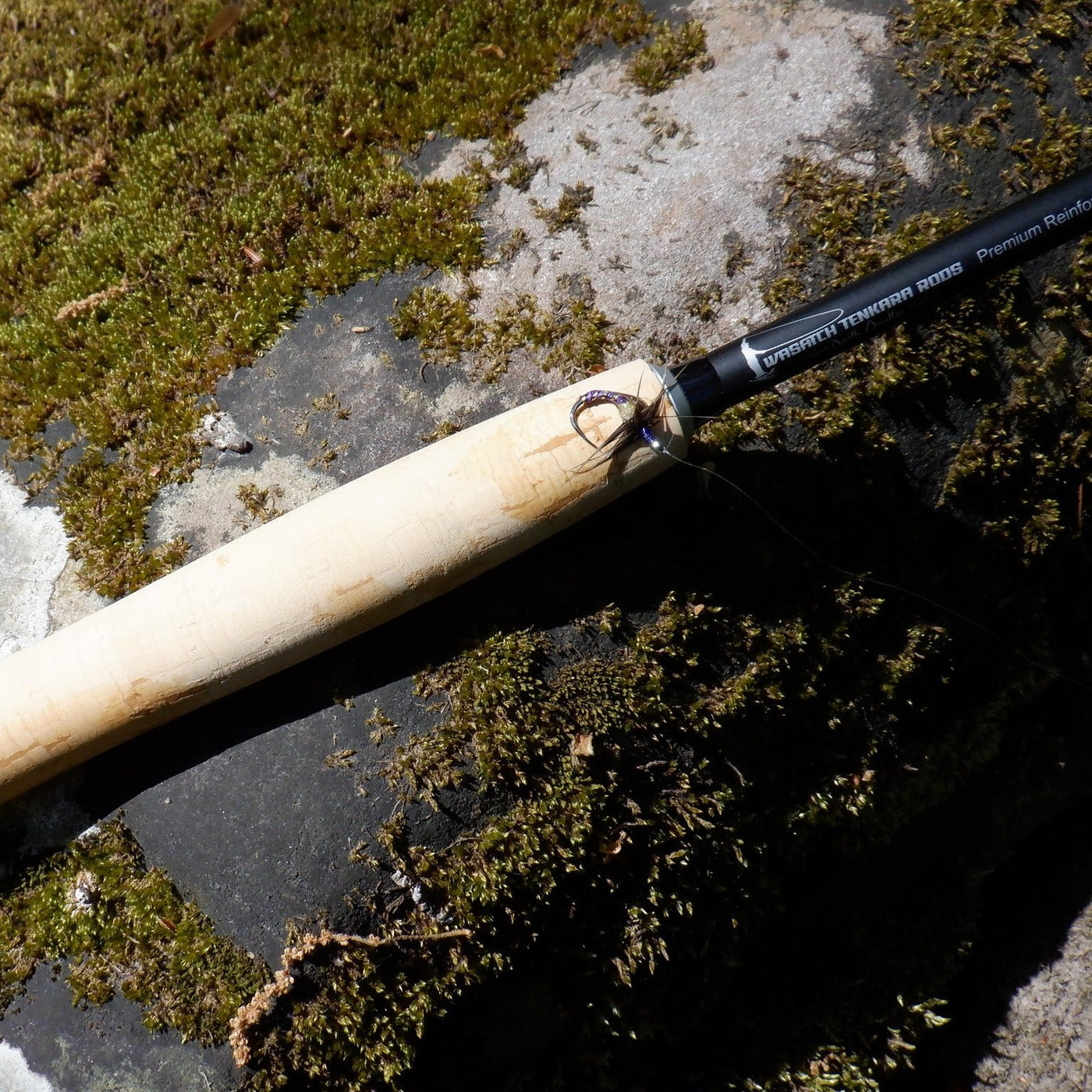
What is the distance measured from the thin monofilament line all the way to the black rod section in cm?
24

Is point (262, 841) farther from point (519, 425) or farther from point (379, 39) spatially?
point (379, 39)

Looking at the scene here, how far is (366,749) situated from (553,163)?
1.94 meters

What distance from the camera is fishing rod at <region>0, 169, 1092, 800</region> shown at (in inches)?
92.7

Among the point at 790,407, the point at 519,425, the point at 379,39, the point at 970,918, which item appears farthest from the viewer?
the point at 970,918

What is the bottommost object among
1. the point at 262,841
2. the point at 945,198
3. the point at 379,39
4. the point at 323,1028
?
the point at 323,1028

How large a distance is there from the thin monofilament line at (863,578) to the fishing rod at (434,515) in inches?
8.0

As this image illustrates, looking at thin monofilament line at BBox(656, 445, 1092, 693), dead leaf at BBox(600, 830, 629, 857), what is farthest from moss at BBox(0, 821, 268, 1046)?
thin monofilament line at BBox(656, 445, 1092, 693)

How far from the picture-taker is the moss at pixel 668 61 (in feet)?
9.61

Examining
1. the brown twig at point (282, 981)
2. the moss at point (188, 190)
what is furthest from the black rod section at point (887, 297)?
the brown twig at point (282, 981)

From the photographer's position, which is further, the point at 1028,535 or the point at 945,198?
the point at 1028,535

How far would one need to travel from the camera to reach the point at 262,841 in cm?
259

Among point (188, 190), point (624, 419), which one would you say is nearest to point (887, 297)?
point (624, 419)

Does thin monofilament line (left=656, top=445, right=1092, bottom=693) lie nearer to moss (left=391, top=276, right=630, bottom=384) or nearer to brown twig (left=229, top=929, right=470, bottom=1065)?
moss (left=391, top=276, right=630, bottom=384)

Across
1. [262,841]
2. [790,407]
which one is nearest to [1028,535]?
[790,407]
